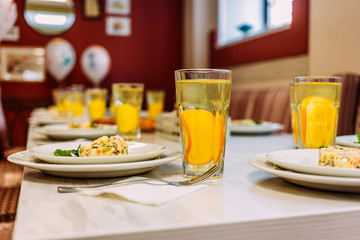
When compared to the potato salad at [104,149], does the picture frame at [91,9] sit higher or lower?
higher

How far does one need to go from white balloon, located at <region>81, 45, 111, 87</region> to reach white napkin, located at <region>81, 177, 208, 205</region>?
16.3 ft

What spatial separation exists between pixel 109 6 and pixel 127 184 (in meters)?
5.58

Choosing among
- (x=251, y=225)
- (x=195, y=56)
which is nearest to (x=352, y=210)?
(x=251, y=225)

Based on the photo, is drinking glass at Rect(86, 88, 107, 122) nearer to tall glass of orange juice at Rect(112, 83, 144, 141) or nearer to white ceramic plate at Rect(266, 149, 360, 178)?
tall glass of orange juice at Rect(112, 83, 144, 141)

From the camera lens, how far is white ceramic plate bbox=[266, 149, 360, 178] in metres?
0.50

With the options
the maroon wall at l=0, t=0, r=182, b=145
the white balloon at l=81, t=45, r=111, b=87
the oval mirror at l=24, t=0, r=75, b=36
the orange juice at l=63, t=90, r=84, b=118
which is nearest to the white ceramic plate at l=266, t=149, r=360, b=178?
the orange juice at l=63, t=90, r=84, b=118

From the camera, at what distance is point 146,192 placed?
1.66 ft

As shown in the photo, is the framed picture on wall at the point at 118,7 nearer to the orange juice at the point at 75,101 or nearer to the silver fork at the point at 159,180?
the orange juice at the point at 75,101

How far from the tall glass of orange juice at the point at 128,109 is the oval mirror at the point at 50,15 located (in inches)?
185

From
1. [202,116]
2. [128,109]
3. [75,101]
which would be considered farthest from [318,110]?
[75,101]

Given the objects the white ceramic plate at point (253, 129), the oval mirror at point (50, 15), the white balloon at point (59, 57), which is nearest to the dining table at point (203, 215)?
the white ceramic plate at point (253, 129)

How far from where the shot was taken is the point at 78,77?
5.70m

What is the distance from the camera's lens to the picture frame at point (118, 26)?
5.72m

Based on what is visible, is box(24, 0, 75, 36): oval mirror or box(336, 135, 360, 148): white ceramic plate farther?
box(24, 0, 75, 36): oval mirror
